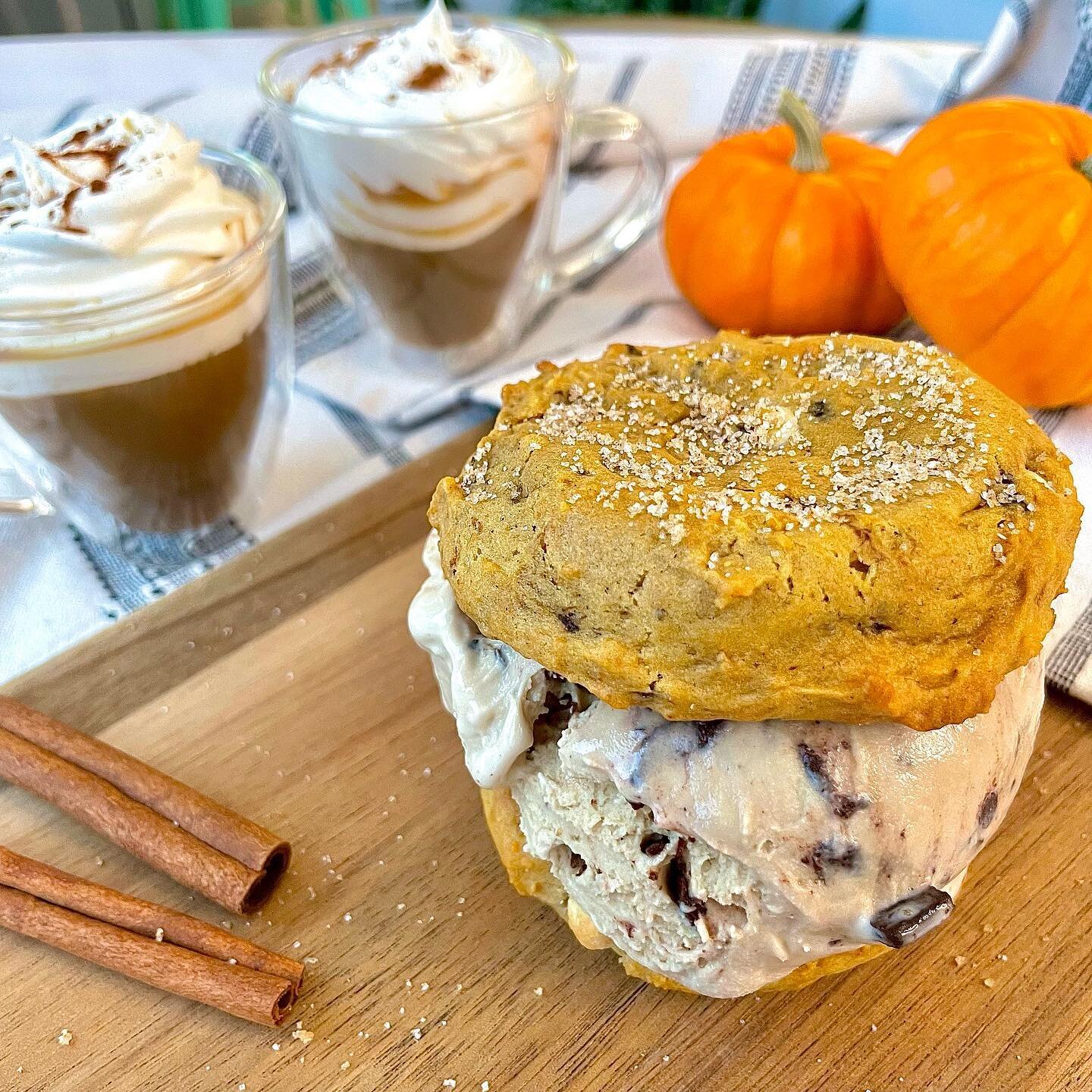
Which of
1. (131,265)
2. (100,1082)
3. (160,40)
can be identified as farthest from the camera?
(160,40)

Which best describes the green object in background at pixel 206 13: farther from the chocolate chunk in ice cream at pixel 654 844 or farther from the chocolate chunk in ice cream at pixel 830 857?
the chocolate chunk in ice cream at pixel 830 857

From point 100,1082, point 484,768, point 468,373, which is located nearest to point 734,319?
point 468,373

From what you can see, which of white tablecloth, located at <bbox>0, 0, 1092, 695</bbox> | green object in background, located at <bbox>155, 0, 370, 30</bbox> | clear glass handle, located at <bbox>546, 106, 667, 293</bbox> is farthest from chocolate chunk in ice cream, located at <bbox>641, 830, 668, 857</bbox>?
green object in background, located at <bbox>155, 0, 370, 30</bbox>

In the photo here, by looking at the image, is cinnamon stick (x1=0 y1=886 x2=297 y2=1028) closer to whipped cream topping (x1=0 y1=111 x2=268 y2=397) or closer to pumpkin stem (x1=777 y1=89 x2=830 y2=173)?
whipped cream topping (x1=0 y1=111 x2=268 y2=397)

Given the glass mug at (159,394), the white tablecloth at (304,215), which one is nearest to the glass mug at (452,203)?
the white tablecloth at (304,215)

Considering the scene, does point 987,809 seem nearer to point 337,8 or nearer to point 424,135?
point 424,135

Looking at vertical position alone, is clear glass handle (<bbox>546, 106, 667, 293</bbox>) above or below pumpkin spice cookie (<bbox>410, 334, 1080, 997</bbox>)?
below

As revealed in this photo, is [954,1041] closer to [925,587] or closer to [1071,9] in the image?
[925,587]
